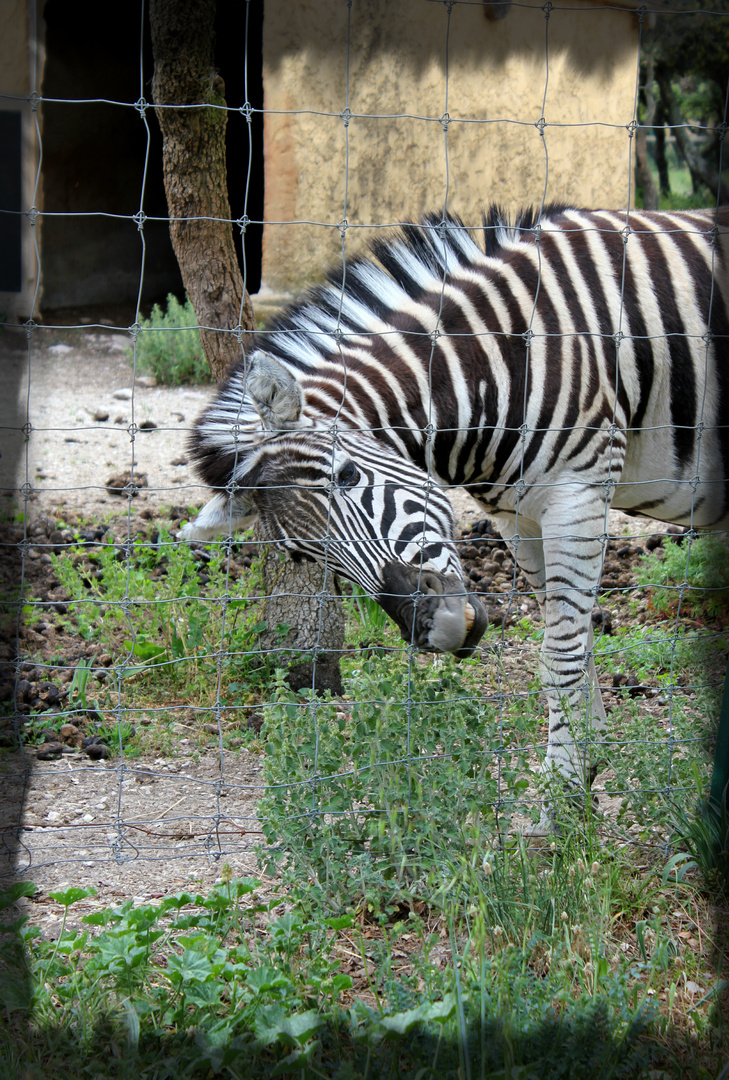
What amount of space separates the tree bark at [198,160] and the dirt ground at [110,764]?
26.4 inches

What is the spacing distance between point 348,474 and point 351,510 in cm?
11

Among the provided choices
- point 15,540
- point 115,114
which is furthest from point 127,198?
point 15,540

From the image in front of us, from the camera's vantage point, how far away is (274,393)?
270 centimetres

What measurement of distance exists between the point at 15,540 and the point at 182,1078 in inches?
146

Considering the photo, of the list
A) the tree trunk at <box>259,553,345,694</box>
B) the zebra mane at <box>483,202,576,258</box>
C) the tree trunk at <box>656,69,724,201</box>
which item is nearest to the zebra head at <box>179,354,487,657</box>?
the zebra mane at <box>483,202,576,258</box>

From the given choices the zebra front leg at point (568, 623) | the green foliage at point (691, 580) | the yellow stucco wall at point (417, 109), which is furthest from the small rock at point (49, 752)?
the yellow stucco wall at point (417, 109)

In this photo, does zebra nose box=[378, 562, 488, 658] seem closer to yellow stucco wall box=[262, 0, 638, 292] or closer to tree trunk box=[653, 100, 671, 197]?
yellow stucco wall box=[262, 0, 638, 292]

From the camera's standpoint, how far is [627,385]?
3.22m

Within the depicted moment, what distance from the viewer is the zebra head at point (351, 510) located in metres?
2.62

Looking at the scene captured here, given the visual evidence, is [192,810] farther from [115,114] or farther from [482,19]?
[115,114]

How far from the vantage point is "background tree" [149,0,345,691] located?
380 centimetres

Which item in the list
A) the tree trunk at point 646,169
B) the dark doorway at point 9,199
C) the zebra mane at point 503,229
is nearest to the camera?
the zebra mane at point 503,229

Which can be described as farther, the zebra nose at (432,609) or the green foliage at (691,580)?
the green foliage at (691,580)

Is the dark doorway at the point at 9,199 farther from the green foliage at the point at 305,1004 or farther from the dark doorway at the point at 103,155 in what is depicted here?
the green foliage at the point at 305,1004
